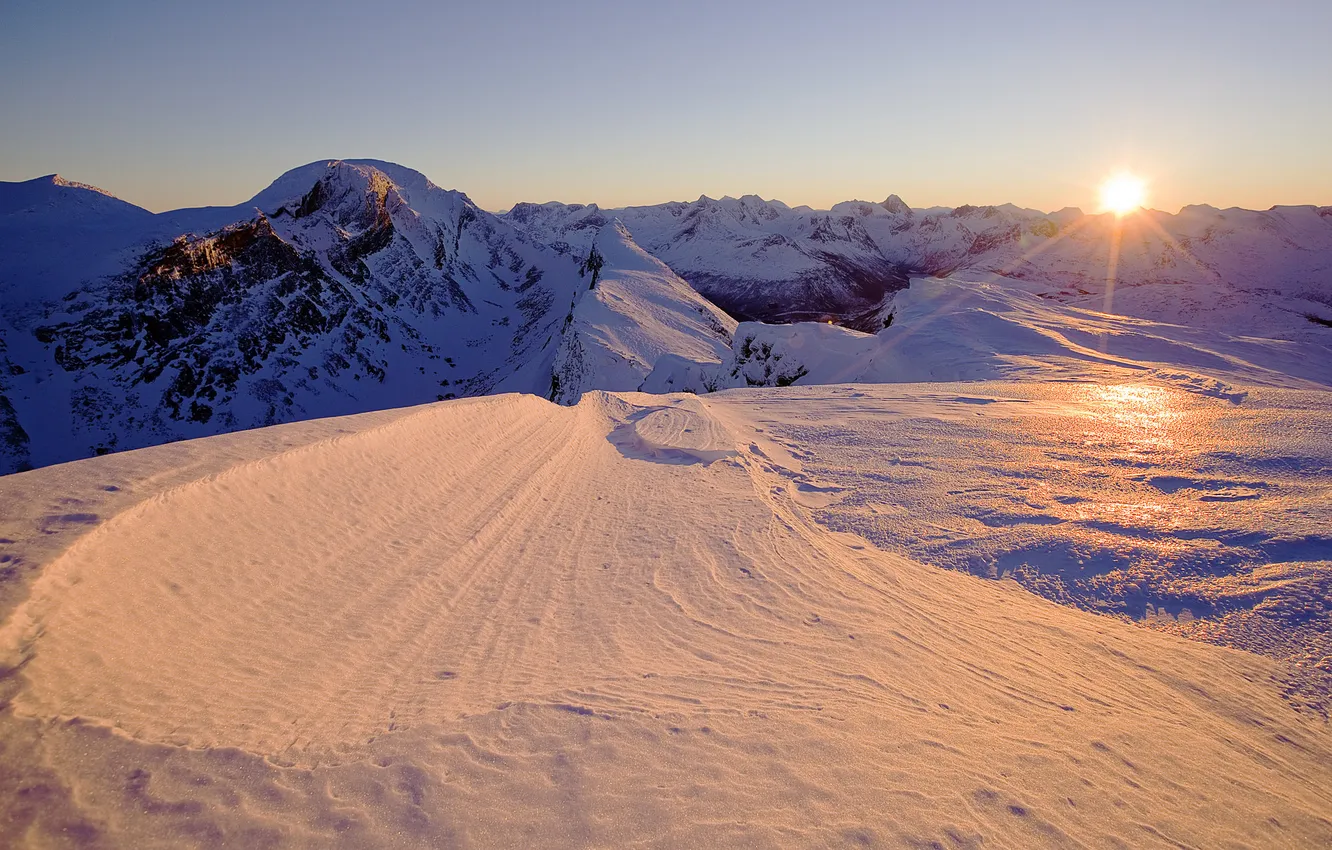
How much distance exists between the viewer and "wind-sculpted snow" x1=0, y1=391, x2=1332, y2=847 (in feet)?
10.5

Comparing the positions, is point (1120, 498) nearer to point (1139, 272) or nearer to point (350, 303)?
point (350, 303)

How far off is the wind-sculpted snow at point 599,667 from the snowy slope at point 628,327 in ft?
81.9

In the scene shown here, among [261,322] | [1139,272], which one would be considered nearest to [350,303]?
[261,322]

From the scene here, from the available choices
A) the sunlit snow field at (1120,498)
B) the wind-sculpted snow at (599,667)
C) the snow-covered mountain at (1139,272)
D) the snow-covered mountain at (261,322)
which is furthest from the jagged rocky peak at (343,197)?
the wind-sculpted snow at (599,667)

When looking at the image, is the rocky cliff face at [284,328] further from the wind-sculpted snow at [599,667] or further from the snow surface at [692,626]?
the wind-sculpted snow at [599,667]

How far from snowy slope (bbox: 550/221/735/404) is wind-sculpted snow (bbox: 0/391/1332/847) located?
25.0 m

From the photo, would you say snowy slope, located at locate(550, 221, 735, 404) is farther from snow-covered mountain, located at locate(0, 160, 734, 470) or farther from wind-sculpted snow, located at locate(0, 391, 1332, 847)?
wind-sculpted snow, located at locate(0, 391, 1332, 847)

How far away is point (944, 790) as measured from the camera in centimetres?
340

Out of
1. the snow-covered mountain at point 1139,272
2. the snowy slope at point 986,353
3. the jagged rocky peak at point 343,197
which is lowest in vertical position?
the snowy slope at point 986,353

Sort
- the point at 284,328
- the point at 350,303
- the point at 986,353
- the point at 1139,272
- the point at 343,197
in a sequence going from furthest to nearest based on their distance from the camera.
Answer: the point at 1139,272, the point at 343,197, the point at 350,303, the point at 284,328, the point at 986,353

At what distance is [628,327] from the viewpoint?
53469 millimetres

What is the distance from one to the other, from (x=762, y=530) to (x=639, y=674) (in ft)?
12.8

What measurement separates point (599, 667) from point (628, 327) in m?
49.8

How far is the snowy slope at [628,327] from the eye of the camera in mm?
42719
